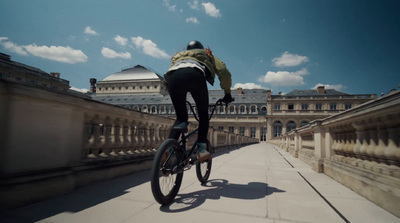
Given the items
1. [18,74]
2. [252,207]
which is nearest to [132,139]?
[252,207]

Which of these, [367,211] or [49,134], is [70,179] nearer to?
[49,134]

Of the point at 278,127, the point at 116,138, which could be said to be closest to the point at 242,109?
the point at 278,127

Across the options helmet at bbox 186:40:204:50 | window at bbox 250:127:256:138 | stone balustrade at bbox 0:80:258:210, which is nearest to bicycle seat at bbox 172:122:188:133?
helmet at bbox 186:40:204:50

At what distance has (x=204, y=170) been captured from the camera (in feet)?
10.9

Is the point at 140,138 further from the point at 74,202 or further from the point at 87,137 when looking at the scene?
the point at 74,202

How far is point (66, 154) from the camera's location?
2447 millimetres

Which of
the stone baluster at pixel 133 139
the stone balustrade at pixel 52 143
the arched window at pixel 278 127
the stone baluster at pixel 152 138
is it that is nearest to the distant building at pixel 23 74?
the stone baluster at pixel 152 138

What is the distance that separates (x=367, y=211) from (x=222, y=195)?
4.87ft

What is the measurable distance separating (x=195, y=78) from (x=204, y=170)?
1737 millimetres

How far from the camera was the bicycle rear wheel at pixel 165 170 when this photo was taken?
1.87m

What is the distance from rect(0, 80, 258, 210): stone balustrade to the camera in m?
1.87

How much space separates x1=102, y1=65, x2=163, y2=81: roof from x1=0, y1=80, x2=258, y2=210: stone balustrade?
67.3 metres

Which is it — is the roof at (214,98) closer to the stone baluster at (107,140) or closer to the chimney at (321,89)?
the chimney at (321,89)

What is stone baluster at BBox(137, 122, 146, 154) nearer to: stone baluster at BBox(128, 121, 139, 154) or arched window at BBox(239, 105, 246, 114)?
stone baluster at BBox(128, 121, 139, 154)
